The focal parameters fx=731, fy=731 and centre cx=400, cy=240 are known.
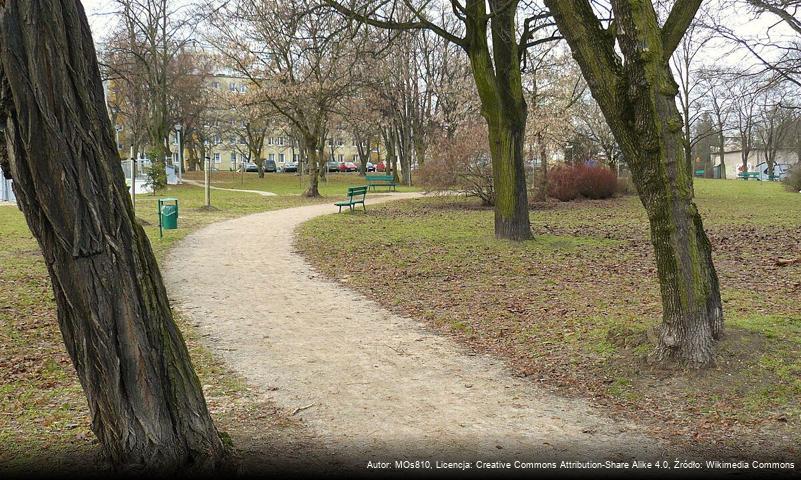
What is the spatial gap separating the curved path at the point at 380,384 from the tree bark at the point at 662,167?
119cm

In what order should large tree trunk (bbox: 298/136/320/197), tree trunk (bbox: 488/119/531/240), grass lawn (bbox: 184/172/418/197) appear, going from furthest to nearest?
grass lawn (bbox: 184/172/418/197)
large tree trunk (bbox: 298/136/320/197)
tree trunk (bbox: 488/119/531/240)

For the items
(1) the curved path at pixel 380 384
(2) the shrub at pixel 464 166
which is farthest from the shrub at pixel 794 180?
(1) the curved path at pixel 380 384

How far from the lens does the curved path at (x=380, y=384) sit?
4.62 m

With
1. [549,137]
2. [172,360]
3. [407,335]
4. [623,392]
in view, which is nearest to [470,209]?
[549,137]

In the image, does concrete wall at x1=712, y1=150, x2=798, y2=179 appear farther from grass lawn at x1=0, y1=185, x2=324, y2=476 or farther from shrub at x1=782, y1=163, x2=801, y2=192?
grass lawn at x1=0, y1=185, x2=324, y2=476

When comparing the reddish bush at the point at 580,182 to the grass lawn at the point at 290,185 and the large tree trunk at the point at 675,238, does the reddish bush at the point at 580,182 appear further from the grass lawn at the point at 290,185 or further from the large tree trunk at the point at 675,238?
the large tree trunk at the point at 675,238

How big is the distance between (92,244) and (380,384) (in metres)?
3.19

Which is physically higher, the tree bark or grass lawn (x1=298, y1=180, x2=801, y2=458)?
the tree bark

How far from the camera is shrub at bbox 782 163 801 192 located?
37.5m

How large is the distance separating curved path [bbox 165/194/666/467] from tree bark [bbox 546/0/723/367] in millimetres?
1193

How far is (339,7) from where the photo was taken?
11.8 meters

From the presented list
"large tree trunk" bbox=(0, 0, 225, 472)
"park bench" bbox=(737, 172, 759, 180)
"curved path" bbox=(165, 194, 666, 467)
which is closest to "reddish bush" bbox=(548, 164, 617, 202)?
"curved path" bbox=(165, 194, 666, 467)

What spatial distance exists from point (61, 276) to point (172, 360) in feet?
2.22

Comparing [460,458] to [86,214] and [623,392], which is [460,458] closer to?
[623,392]
